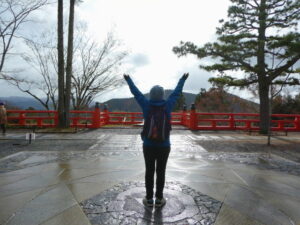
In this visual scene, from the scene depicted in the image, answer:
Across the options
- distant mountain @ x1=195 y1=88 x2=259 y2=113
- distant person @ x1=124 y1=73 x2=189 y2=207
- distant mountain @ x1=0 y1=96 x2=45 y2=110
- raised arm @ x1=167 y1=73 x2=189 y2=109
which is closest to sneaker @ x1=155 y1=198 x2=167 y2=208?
distant person @ x1=124 y1=73 x2=189 y2=207

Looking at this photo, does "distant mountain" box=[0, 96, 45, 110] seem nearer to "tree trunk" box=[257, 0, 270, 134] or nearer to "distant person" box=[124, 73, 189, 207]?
"distant person" box=[124, 73, 189, 207]

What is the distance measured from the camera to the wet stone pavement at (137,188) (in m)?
2.96

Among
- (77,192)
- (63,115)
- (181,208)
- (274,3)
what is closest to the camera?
(181,208)

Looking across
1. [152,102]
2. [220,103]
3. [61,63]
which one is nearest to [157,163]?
[152,102]

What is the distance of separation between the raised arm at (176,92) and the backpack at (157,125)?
0.14m

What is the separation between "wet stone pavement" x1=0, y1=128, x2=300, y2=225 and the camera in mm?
2957

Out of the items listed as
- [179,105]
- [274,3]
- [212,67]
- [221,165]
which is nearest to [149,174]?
[221,165]

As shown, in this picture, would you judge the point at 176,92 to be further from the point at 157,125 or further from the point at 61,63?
the point at 61,63

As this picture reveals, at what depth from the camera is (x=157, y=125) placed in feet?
10.0

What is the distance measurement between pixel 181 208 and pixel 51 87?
1988 cm

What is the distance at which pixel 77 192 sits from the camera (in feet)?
Answer: 12.4

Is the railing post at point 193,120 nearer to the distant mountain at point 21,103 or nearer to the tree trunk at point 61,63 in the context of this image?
the tree trunk at point 61,63

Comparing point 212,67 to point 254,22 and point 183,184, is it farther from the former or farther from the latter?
point 183,184

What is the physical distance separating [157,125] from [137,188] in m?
1.51
